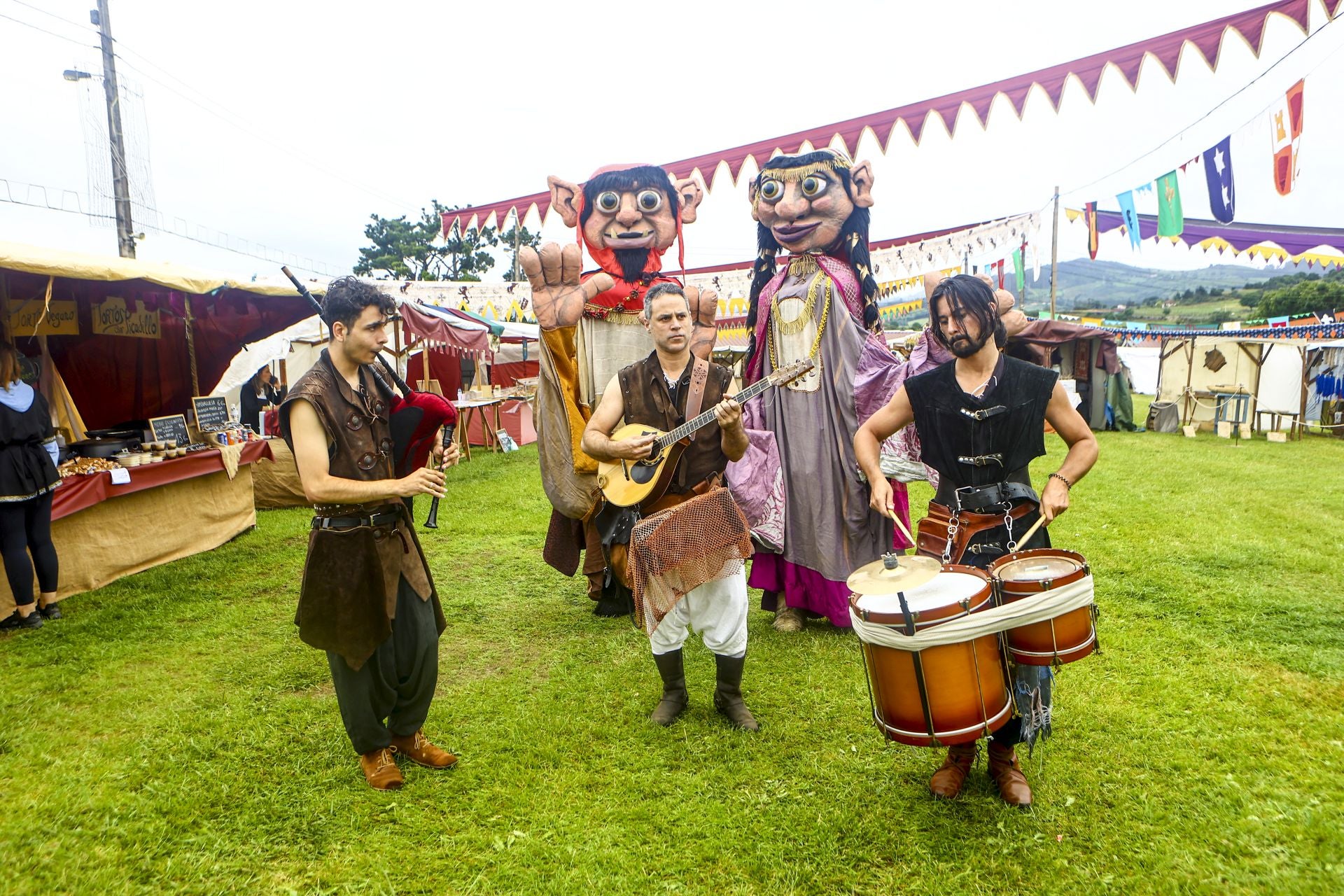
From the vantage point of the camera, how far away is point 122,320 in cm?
714

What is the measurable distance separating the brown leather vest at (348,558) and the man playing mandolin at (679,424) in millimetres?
924

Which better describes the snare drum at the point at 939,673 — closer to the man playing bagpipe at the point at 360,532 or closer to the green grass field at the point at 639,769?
the green grass field at the point at 639,769

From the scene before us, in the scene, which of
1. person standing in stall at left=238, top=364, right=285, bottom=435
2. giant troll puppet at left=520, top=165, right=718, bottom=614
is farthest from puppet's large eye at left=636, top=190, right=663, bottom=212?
person standing in stall at left=238, top=364, right=285, bottom=435

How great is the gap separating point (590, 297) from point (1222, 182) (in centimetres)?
878

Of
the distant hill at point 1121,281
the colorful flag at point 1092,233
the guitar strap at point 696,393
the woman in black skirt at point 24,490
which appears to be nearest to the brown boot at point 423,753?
the guitar strap at point 696,393

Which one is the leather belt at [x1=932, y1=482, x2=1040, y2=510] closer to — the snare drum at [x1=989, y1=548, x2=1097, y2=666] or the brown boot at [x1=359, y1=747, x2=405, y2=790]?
the snare drum at [x1=989, y1=548, x2=1097, y2=666]

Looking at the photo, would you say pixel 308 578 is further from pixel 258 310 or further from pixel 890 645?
pixel 258 310

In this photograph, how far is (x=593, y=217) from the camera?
4707 millimetres

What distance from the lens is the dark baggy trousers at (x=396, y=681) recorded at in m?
2.89

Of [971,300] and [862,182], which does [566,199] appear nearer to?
[862,182]

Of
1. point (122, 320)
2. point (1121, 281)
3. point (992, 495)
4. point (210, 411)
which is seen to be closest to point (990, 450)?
point (992, 495)

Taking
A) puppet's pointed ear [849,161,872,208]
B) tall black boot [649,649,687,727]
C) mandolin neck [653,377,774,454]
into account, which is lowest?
tall black boot [649,649,687,727]

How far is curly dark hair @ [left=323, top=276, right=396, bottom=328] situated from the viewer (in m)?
2.74

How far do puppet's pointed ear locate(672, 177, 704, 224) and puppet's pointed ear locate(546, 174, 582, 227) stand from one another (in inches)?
26.6
